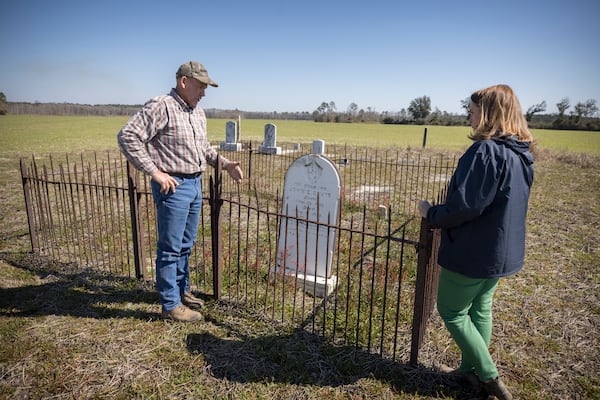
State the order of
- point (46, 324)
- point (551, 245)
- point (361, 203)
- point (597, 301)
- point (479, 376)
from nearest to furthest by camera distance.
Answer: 1. point (479, 376)
2. point (46, 324)
3. point (597, 301)
4. point (551, 245)
5. point (361, 203)

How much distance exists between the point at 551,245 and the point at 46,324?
6.76 meters

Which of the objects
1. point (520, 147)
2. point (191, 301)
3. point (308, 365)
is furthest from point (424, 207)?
point (191, 301)

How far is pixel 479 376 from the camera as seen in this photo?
237cm

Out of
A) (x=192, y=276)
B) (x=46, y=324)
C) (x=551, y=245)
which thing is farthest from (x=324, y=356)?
(x=551, y=245)

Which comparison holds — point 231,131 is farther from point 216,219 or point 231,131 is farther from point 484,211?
point 484,211

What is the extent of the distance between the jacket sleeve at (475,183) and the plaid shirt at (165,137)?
80.4 inches

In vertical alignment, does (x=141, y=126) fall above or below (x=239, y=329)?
above

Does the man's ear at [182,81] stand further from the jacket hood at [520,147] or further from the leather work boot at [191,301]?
the jacket hood at [520,147]

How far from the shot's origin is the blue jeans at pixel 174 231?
2980 mm

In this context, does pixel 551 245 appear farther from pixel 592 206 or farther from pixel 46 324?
pixel 46 324

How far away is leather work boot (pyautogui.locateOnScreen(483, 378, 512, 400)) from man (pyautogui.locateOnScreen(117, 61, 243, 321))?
2.45 meters

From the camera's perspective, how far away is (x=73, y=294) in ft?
12.4

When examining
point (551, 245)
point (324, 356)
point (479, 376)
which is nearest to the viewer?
point (479, 376)

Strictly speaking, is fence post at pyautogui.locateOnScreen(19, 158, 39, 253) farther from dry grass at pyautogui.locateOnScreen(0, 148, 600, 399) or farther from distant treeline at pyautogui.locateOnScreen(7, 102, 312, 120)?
distant treeline at pyautogui.locateOnScreen(7, 102, 312, 120)
